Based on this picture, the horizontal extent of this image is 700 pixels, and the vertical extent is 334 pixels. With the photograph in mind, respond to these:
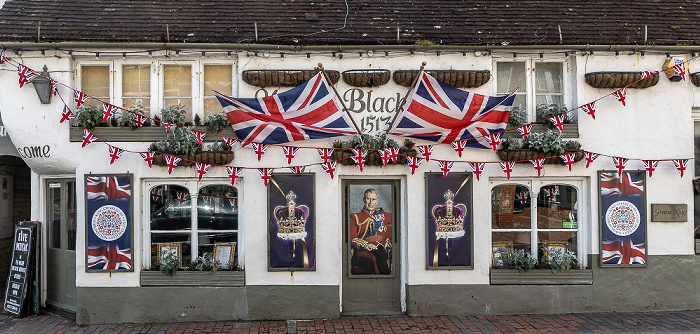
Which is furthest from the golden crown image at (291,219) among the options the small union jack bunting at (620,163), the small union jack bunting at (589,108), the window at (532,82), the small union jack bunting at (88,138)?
the small union jack bunting at (620,163)

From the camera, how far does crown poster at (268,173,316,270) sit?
27.0 ft

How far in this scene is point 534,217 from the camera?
852cm

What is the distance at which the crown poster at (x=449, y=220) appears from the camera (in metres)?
8.28

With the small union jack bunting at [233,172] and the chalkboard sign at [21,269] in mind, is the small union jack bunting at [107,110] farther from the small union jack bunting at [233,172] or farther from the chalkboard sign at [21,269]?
the chalkboard sign at [21,269]

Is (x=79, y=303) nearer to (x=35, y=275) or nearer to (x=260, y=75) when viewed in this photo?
(x=35, y=275)

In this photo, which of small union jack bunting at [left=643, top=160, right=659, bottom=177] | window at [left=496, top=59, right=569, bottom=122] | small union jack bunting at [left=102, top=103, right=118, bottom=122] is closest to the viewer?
small union jack bunting at [left=102, top=103, right=118, bottom=122]

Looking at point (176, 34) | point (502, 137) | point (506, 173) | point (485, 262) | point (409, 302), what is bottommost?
point (409, 302)

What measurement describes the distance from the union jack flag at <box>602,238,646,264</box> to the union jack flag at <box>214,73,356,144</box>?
4485 mm

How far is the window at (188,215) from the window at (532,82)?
474cm

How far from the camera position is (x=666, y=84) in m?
8.43

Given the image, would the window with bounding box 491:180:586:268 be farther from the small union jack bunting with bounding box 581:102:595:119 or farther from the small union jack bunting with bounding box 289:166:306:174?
the small union jack bunting with bounding box 289:166:306:174

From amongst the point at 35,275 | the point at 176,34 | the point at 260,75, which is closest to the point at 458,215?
the point at 260,75

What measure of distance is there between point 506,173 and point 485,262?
1.45 meters

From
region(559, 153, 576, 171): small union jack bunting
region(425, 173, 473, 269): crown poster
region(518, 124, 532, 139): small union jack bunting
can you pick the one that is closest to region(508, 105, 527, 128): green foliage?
region(518, 124, 532, 139): small union jack bunting
